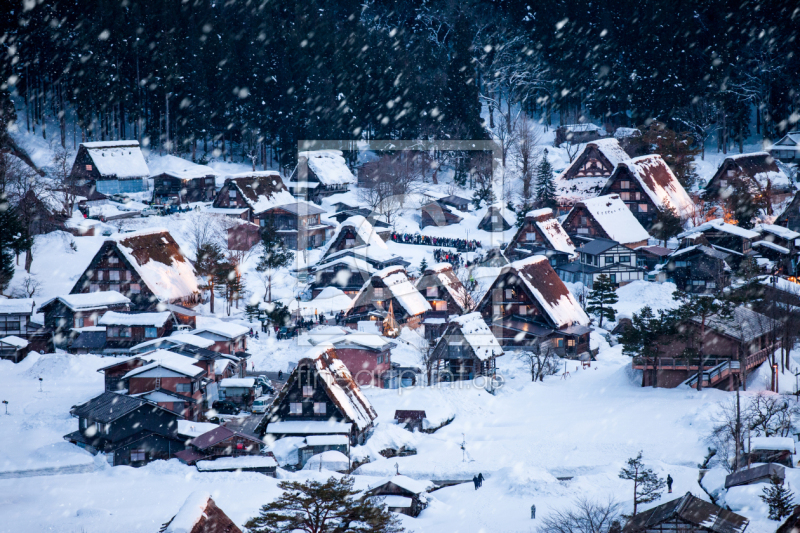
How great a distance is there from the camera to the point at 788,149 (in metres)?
54.1

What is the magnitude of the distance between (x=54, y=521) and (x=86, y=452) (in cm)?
465

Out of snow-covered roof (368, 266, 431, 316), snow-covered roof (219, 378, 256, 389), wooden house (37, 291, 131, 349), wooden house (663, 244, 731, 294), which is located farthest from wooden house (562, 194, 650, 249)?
wooden house (37, 291, 131, 349)

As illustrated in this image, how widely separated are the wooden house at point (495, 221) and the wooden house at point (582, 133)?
45.8 feet

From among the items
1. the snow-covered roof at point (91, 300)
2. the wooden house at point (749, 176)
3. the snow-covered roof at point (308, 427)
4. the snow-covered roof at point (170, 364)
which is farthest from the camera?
the wooden house at point (749, 176)

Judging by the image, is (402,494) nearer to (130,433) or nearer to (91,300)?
(130,433)

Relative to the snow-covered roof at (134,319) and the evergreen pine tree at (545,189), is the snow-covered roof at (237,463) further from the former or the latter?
the evergreen pine tree at (545,189)

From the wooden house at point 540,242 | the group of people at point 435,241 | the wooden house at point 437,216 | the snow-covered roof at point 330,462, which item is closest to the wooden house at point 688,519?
the snow-covered roof at point 330,462

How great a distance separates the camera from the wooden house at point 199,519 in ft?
52.6

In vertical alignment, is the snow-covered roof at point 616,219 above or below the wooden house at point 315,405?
above

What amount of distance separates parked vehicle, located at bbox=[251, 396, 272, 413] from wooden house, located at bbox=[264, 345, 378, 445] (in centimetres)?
276

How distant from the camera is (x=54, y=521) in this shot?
1972 cm

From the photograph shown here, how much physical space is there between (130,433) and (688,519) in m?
14.6

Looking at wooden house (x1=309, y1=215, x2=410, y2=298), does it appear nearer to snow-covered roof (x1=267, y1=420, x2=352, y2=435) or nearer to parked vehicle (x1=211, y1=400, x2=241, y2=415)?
parked vehicle (x1=211, y1=400, x2=241, y2=415)

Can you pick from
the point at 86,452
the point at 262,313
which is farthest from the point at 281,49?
the point at 86,452
